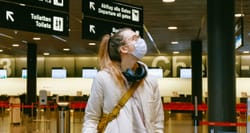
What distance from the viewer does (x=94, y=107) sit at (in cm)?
264

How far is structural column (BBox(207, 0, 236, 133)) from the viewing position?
930 centimetres

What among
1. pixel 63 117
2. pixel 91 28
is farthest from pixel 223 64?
pixel 63 117

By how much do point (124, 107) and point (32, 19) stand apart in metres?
4.98

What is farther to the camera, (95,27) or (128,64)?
(95,27)

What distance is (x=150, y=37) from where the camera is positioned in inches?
843

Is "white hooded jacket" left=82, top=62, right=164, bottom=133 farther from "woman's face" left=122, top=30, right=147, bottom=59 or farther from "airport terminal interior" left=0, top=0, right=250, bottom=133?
"airport terminal interior" left=0, top=0, right=250, bottom=133

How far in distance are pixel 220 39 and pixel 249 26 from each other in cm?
831

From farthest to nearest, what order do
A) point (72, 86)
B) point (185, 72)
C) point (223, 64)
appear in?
point (72, 86)
point (185, 72)
point (223, 64)

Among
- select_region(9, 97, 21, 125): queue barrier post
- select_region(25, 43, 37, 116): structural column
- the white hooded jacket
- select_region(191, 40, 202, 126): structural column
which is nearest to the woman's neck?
the white hooded jacket

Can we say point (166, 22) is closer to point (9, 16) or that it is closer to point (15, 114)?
point (15, 114)

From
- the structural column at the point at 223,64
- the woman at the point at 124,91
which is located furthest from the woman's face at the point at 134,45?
the structural column at the point at 223,64

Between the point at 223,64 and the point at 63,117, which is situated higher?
the point at 223,64

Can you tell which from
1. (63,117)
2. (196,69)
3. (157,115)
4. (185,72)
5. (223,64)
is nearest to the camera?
(157,115)

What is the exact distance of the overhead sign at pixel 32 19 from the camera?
22.5 ft
